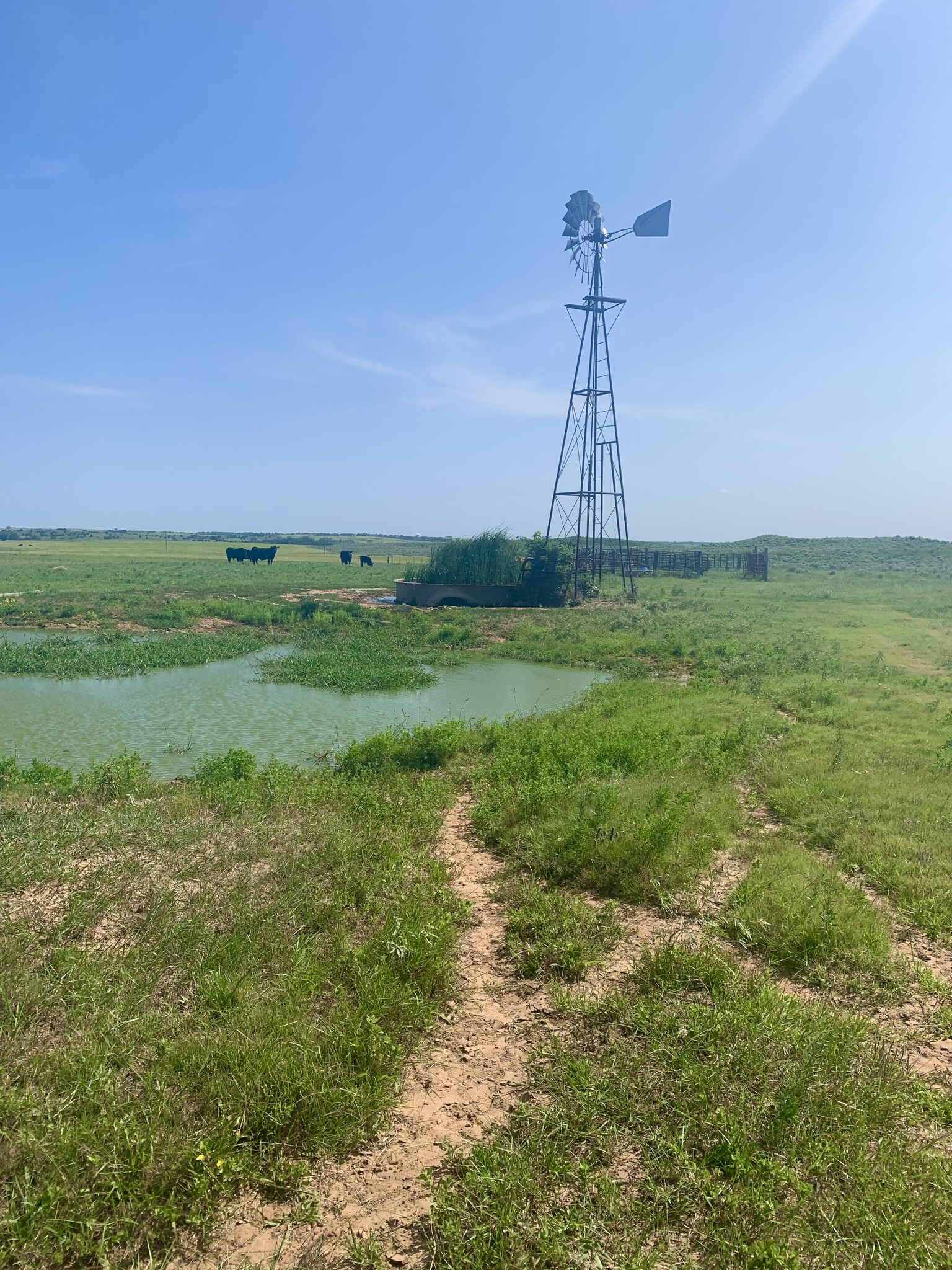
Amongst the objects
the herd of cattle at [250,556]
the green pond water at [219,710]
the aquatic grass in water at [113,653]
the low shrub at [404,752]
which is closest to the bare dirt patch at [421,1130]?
the low shrub at [404,752]

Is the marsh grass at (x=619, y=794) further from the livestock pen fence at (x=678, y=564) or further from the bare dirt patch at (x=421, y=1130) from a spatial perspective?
the livestock pen fence at (x=678, y=564)

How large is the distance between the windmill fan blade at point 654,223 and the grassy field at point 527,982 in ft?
72.1

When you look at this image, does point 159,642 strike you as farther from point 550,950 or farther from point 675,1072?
point 675,1072

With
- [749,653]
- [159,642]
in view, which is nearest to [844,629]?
[749,653]

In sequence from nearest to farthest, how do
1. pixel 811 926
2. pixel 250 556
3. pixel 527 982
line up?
pixel 527 982
pixel 811 926
pixel 250 556

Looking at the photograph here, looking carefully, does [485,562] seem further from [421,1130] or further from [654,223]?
[421,1130]

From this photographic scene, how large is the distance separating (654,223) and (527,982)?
2769cm

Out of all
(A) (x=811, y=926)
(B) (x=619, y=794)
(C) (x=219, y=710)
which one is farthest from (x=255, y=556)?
(A) (x=811, y=926)

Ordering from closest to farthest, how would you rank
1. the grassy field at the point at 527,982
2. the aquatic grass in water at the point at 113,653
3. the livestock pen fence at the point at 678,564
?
Answer: 1. the grassy field at the point at 527,982
2. the aquatic grass in water at the point at 113,653
3. the livestock pen fence at the point at 678,564

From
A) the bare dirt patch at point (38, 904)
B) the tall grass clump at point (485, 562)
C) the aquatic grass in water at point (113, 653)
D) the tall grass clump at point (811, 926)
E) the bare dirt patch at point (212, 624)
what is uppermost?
the tall grass clump at point (485, 562)

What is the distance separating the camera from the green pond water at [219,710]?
10703 millimetres

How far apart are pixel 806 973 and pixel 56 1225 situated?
4.07 metres

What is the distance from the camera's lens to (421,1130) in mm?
3391

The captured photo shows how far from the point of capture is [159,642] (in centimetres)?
1933
